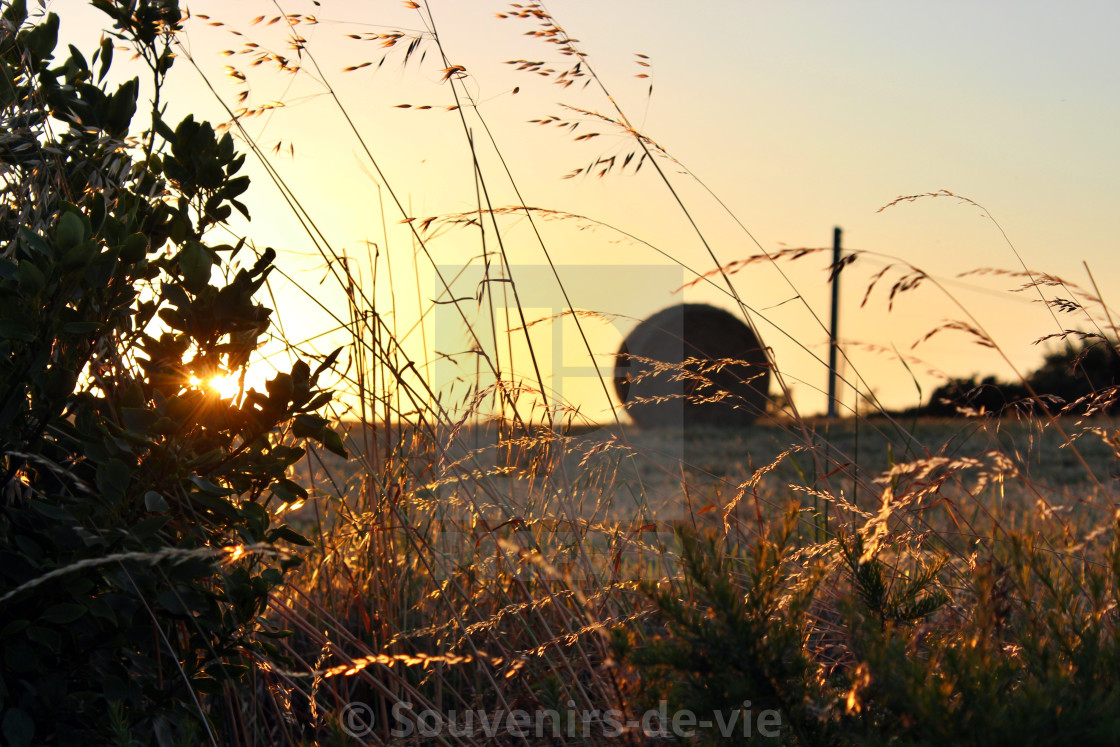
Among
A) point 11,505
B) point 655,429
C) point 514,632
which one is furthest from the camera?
point 655,429

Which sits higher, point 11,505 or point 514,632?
point 11,505

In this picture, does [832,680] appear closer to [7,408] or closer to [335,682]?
[335,682]

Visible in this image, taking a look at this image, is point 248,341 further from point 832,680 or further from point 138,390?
point 832,680

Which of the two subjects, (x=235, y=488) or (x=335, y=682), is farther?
(x=335, y=682)

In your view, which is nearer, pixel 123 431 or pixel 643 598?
pixel 123 431

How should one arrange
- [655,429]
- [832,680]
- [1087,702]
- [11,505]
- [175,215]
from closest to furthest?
[1087,702]
[832,680]
[11,505]
[175,215]
[655,429]

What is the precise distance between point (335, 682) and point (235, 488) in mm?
579

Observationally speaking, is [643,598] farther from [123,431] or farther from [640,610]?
[123,431]

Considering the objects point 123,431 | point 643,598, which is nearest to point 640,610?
point 643,598

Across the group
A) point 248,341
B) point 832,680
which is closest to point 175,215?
point 248,341

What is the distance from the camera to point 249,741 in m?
1.40

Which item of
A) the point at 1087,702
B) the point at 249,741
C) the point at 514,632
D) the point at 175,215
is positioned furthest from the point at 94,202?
the point at 1087,702

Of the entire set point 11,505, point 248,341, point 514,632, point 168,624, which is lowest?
point 514,632

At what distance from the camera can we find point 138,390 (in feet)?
4.08
